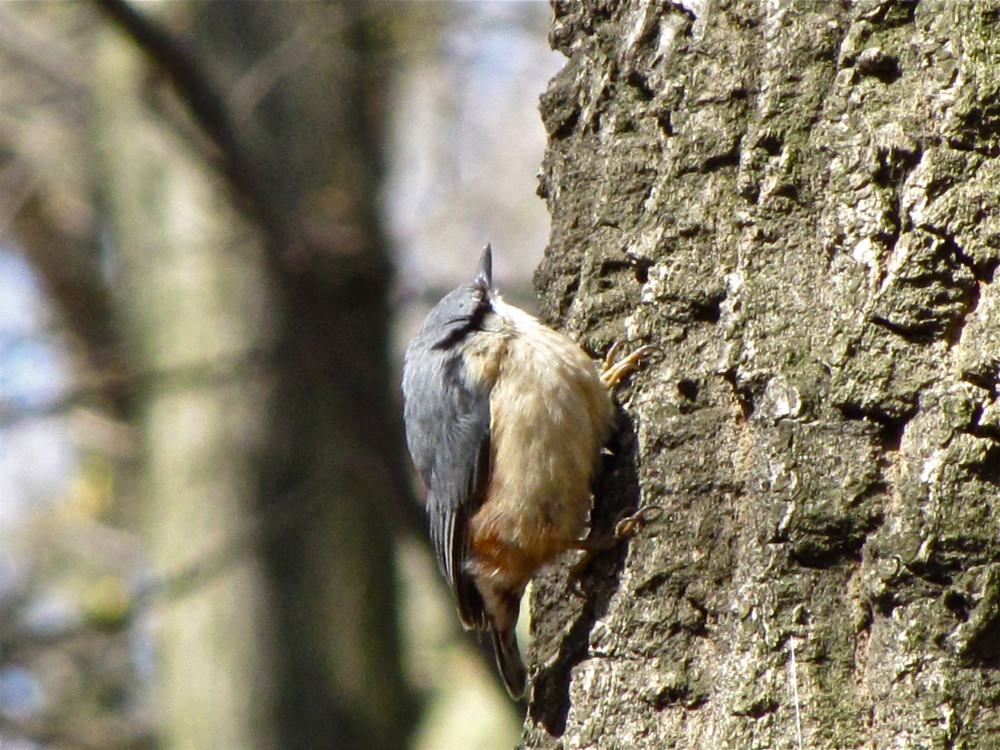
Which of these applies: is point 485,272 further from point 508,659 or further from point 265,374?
point 265,374

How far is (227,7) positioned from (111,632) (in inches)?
118

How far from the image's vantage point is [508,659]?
11.1ft

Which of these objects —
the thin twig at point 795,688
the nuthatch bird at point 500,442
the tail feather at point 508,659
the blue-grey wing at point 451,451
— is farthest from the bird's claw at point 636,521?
the tail feather at point 508,659

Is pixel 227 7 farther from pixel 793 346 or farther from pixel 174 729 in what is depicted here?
pixel 793 346

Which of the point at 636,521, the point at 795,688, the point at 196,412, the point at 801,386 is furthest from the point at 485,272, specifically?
the point at 196,412

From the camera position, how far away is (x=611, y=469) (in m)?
2.81

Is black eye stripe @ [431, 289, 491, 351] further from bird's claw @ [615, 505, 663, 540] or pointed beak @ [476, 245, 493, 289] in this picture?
bird's claw @ [615, 505, 663, 540]

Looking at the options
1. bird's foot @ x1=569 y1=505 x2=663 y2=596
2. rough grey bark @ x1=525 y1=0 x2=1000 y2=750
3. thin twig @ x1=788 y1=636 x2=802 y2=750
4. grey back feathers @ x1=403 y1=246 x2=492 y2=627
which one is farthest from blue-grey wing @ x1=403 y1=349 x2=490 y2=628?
thin twig @ x1=788 y1=636 x2=802 y2=750

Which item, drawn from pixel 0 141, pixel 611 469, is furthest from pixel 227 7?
pixel 611 469

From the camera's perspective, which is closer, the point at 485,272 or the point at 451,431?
the point at 451,431

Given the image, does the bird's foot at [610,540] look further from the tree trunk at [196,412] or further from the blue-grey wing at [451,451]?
the tree trunk at [196,412]

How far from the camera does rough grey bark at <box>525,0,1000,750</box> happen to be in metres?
1.99

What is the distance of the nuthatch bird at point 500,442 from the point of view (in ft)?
9.47

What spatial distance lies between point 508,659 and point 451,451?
0.65 m
